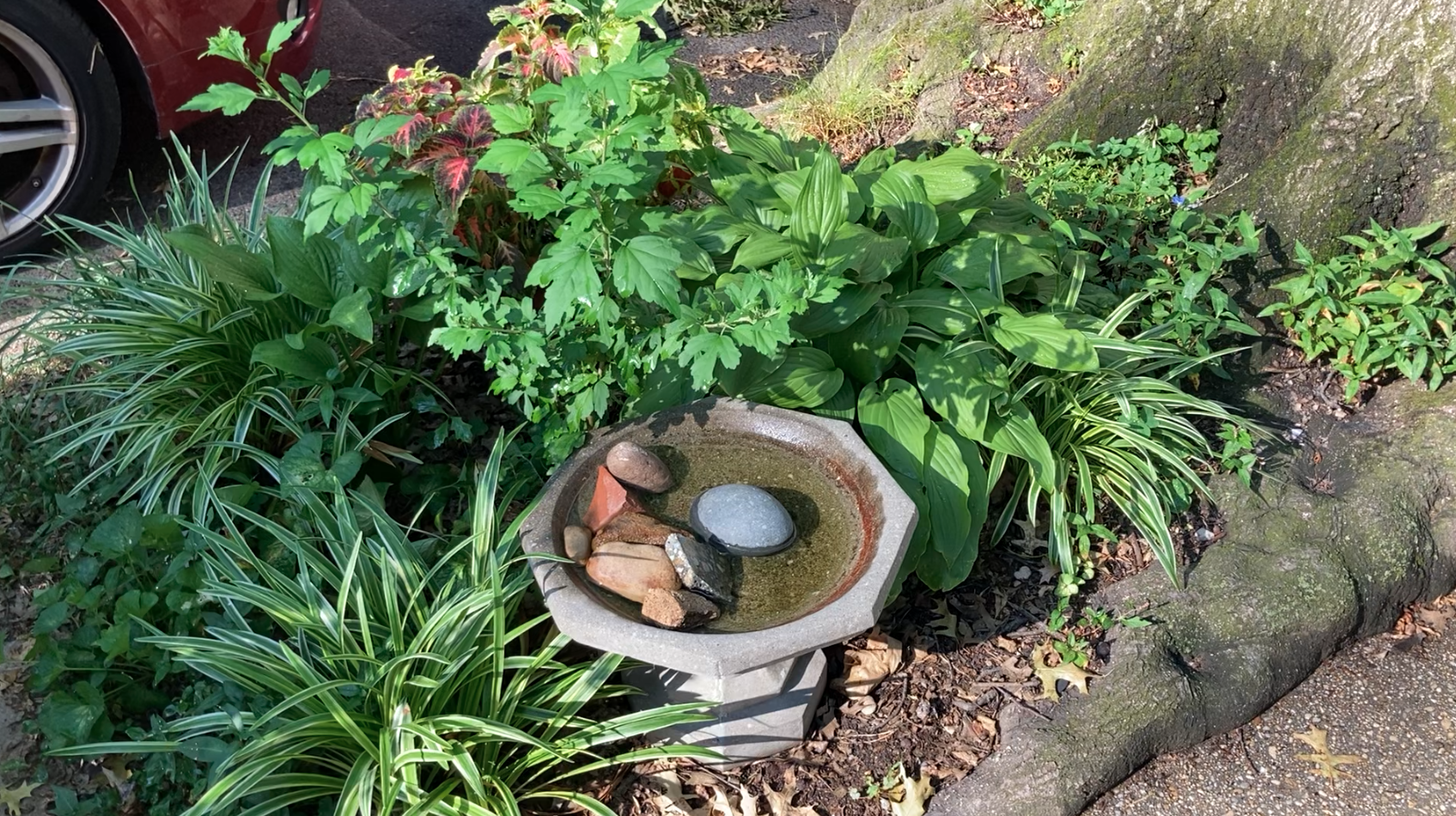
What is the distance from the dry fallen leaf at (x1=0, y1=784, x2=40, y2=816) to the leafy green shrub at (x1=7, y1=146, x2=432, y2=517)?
76 cm

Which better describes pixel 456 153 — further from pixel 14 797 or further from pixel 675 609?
pixel 14 797

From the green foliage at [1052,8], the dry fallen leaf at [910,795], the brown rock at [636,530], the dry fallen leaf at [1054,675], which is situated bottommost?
the dry fallen leaf at [910,795]

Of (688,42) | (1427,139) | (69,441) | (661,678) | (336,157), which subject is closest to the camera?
(336,157)

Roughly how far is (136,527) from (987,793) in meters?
2.25

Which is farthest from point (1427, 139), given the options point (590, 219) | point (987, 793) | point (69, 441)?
point (69, 441)

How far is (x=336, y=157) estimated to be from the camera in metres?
1.98

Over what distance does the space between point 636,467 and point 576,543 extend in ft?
0.75

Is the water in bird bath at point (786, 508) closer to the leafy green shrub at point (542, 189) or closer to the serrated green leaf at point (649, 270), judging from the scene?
the leafy green shrub at point (542, 189)

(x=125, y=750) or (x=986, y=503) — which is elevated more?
(x=986, y=503)

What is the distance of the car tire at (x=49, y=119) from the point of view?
3410 millimetres

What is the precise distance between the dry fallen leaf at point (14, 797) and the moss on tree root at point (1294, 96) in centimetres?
366

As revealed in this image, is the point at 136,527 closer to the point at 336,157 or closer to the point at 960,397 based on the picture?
the point at 336,157

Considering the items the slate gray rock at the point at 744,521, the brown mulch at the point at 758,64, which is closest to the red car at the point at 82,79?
the brown mulch at the point at 758,64

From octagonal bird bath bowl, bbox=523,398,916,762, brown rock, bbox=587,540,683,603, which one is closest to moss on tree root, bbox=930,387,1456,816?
octagonal bird bath bowl, bbox=523,398,916,762
